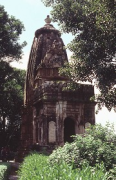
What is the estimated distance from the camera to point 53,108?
61.0ft

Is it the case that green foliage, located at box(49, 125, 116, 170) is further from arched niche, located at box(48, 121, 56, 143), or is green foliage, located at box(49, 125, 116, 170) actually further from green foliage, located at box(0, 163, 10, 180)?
arched niche, located at box(48, 121, 56, 143)

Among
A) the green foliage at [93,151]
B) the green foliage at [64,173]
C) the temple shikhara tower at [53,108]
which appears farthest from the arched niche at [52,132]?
the green foliage at [64,173]

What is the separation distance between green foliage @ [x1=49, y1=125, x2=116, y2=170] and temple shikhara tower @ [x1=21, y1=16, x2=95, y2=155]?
866cm

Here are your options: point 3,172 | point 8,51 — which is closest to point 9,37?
point 8,51

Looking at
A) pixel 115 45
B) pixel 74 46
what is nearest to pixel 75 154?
pixel 115 45

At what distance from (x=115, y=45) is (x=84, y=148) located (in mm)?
5540

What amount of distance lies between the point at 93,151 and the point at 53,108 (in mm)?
11662

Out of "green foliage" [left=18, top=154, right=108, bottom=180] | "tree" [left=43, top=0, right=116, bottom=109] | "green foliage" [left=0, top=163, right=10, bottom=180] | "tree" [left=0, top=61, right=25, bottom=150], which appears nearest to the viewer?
"green foliage" [left=18, top=154, right=108, bottom=180]

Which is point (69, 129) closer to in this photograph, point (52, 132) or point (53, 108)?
point (52, 132)

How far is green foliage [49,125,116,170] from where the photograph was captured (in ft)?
22.5

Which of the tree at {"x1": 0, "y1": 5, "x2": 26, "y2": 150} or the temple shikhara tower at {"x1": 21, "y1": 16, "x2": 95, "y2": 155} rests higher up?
the tree at {"x1": 0, "y1": 5, "x2": 26, "y2": 150}

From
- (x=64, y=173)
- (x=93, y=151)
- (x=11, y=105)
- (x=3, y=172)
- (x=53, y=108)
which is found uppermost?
(x=11, y=105)

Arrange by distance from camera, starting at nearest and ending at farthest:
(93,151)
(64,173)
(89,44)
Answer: (64,173) < (93,151) < (89,44)

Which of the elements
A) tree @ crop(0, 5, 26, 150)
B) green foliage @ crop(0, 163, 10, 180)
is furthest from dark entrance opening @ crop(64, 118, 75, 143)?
green foliage @ crop(0, 163, 10, 180)
